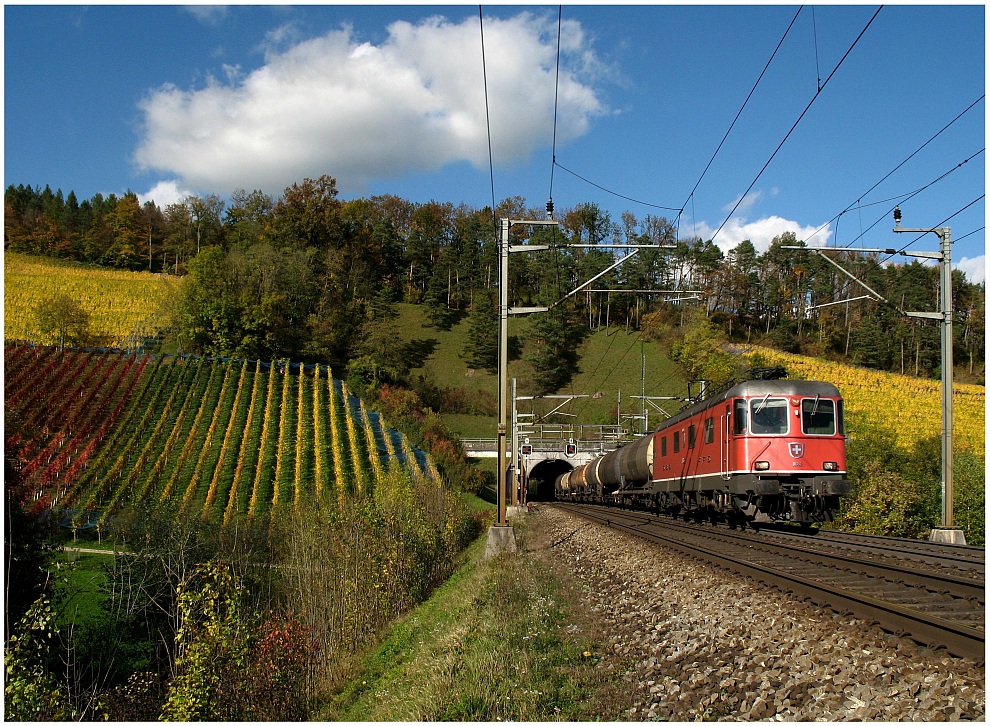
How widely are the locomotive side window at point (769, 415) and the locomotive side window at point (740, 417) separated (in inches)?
5.9

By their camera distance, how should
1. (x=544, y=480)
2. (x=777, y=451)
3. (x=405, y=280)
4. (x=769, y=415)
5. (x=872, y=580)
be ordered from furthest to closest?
(x=405, y=280) < (x=544, y=480) < (x=769, y=415) < (x=777, y=451) < (x=872, y=580)

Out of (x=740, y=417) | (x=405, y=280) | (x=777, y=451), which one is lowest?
(x=777, y=451)

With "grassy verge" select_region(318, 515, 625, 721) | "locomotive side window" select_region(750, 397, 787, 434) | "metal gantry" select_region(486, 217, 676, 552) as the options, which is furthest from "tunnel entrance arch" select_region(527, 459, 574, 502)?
"grassy verge" select_region(318, 515, 625, 721)

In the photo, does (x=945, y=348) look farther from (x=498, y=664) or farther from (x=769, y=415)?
(x=498, y=664)

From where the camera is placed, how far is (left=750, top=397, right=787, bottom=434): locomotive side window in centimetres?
1633

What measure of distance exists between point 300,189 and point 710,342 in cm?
6439

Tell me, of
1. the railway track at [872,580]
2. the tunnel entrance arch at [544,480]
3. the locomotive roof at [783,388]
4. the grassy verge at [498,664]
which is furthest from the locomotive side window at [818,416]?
the tunnel entrance arch at [544,480]

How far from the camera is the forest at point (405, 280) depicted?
68875 mm

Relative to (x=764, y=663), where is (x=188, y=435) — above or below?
above

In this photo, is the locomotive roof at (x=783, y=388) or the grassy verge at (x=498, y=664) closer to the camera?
the grassy verge at (x=498, y=664)

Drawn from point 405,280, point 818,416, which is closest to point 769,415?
point 818,416

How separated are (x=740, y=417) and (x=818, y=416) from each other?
5.81 ft

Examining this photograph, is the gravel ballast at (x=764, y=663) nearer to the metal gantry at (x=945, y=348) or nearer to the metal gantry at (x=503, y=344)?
the metal gantry at (x=503, y=344)

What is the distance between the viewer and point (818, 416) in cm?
1656
